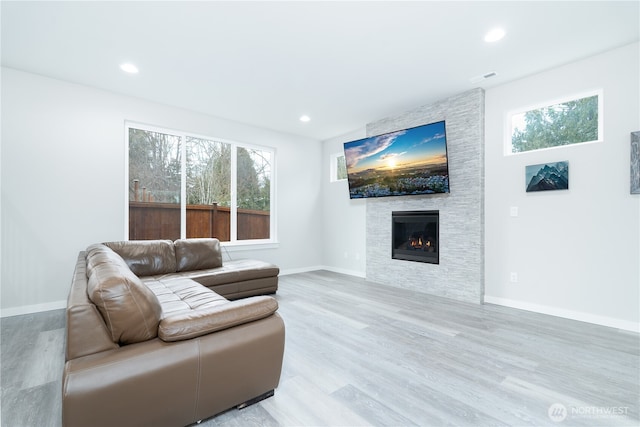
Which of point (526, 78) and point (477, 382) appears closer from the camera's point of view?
point (477, 382)

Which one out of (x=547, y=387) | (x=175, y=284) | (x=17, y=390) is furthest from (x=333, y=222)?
(x=17, y=390)

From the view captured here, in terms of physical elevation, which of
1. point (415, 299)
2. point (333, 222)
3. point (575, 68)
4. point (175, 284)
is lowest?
point (415, 299)

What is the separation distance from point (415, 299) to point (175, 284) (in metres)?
2.94

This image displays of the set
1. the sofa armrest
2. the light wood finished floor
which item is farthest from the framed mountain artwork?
the sofa armrest

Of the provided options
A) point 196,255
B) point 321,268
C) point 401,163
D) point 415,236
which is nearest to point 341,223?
point 321,268

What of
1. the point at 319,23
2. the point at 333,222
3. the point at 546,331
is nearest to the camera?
the point at 319,23

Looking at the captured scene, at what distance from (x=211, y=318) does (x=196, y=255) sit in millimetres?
2648

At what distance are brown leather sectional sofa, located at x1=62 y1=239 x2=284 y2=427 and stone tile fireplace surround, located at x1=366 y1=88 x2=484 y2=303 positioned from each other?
300 centimetres

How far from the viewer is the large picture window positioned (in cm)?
419

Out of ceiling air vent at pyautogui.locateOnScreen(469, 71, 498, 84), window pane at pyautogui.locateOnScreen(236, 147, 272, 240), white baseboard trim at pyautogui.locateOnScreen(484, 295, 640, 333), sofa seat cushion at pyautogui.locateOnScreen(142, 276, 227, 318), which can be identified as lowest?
white baseboard trim at pyautogui.locateOnScreen(484, 295, 640, 333)

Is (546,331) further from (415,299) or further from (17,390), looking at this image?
(17,390)

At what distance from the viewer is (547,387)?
6.20 ft

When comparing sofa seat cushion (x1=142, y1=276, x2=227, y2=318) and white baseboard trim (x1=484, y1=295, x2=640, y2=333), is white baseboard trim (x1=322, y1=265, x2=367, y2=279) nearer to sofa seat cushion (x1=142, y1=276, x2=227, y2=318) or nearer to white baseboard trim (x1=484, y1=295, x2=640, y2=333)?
white baseboard trim (x1=484, y1=295, x2=640, y2=333)

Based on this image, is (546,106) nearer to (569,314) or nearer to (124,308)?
(569,314)
